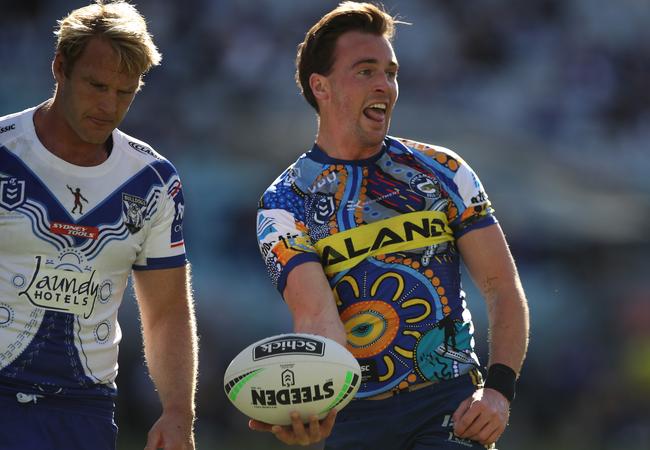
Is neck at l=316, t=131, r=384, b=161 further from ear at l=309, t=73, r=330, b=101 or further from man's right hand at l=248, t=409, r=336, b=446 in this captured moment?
man's right hand at l=248, t=409, r=336, b=446

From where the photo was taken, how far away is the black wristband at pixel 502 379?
4.59 meters

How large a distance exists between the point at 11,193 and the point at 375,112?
1642 millimetres

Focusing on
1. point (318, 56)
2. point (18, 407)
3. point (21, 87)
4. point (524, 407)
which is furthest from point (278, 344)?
point (21, 87)

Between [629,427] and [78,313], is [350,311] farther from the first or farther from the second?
[629,427]

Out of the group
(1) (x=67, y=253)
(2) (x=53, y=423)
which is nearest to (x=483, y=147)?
(1) (x=67, y=253)

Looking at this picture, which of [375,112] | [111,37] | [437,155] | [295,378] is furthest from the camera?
[375,112]

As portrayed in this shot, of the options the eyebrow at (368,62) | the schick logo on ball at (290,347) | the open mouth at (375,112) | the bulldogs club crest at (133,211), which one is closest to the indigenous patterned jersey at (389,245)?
the open mouth at (375,112)

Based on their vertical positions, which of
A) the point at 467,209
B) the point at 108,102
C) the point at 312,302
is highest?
the point at 108,102

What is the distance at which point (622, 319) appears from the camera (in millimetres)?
12641

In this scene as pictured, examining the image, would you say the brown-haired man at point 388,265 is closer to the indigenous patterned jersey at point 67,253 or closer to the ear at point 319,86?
the ear at point 319,86

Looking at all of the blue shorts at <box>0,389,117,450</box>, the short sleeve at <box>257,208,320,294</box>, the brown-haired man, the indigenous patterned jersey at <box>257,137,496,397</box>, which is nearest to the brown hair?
the brown-haired man

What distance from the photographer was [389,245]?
16.2 feet

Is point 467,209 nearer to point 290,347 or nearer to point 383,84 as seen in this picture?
point 383,84

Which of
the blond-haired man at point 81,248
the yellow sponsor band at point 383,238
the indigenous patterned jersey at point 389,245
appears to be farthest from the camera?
the yellow sponsor band at point 383,238
